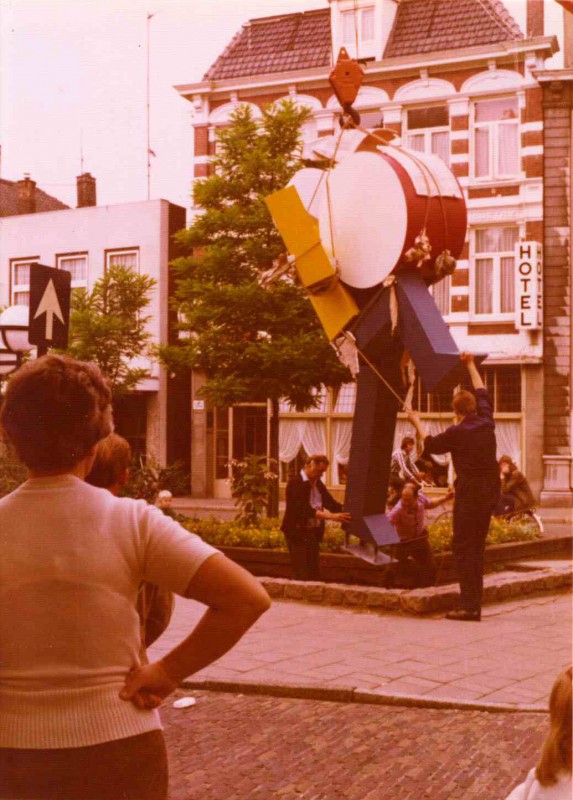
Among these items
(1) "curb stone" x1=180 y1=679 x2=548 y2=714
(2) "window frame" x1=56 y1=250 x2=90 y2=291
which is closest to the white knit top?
(1) "curb stone" x1=180 y1=679 x2=548 y2=714

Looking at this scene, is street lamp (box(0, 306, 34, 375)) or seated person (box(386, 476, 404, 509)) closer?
street lamp (box(0, 306, 34, 375))

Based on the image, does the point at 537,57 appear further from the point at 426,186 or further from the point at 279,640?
the point at 279,640

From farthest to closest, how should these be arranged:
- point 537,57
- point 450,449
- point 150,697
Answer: point 537,57 → point 450,449 → point 150,697

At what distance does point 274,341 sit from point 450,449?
560 cm

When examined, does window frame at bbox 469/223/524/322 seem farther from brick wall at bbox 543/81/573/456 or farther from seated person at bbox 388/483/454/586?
seated person at bbox 388/483/454/586

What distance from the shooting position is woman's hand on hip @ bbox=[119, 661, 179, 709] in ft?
6.64

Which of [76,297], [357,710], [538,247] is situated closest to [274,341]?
[76,297]

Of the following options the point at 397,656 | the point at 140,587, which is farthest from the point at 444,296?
the point at 140,587

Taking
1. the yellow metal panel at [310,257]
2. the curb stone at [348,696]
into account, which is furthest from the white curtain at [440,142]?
the curb stone at [348,696]

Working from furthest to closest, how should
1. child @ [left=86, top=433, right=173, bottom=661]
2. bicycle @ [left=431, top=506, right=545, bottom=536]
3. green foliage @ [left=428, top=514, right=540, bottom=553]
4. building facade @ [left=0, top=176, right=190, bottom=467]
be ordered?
bicycle @ [left=431, top=506, right=545, bottom=536], building facade @ [left=0, top=176, right=190, bottom=467], green foliage @ [left=428, top=514, right=540, bottom=553], child @ [left=86, top=433, right=173, bottom=661]

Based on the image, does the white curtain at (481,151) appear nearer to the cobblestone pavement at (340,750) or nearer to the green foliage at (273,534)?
the green foliage at (273,534)

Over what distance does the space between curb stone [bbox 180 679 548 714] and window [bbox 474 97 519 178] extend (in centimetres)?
1643

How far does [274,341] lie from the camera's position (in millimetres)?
13656

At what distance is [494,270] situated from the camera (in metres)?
22.5
